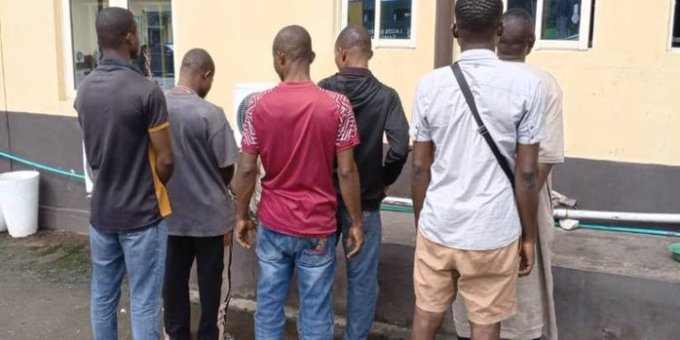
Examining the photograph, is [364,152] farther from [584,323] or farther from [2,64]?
[2,64]

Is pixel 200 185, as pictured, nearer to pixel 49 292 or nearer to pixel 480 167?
pixel 480 167

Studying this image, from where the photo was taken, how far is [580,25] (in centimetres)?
427

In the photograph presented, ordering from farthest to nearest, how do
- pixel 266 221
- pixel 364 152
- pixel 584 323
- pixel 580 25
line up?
pixel 580 25 → pixel 584 323 → pixel 364 152 → pixel 266 221

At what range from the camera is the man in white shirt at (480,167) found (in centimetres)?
246

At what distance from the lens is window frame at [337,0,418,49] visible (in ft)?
15.4

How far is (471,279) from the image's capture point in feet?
8.64

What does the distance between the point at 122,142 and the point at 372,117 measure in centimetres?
114

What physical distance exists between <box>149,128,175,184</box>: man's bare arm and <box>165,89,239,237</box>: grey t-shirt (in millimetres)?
383

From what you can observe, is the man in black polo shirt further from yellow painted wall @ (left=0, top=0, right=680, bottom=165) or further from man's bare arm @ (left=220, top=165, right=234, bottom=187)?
yellow painted wall @ (left=0, top=0, right=680, bottom=165)

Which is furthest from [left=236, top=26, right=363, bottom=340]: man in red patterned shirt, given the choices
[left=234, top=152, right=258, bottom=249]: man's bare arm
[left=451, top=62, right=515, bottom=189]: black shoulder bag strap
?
[left=451, top=62, right=515, bottom=189]: black shoulder bag strap

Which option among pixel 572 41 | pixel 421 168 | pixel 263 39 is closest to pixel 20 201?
pixel 263 39

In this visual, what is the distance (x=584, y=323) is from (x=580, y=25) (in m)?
1.86

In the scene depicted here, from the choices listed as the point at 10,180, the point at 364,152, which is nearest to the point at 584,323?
the point at 364,152

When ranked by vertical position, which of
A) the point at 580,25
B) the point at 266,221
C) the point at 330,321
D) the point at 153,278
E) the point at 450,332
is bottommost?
the point at 450,332
